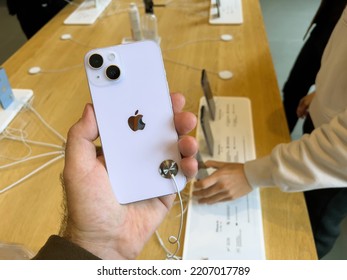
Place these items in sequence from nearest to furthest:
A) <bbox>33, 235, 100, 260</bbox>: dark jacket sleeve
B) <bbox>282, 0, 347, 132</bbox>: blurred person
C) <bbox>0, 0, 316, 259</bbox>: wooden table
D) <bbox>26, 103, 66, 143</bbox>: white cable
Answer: <bbox>33, 235, 100, 260</bbox>: dark jacket sleeve < <bbox>0, 0, 316, 259</bbox>: wooden table < <bbox>26, 103, 66, 143</bbox>: white cable < <bbox>282, 0, 347, 132</bbox>: blurred person

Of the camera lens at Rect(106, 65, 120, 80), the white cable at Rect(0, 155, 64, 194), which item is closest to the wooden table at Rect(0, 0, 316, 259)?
the white cable at Rect(0, 155, 64, 194)

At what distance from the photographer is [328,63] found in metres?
0.71

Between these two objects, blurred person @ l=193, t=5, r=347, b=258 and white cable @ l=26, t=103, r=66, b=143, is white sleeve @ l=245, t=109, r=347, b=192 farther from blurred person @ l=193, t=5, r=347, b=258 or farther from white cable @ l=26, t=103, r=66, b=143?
white cable @ l=26, t=103, r=66, b=143

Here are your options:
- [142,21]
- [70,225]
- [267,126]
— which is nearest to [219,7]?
[142,21]

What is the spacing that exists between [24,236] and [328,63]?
79 cm

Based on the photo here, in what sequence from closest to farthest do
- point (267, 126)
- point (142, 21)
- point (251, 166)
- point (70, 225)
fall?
point (70, 225) → point (251, 166) → point (267, 126) → point (142, 21)

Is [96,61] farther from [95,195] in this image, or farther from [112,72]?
[95,195]

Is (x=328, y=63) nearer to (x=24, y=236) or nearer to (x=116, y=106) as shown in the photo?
(x=116, y=106)

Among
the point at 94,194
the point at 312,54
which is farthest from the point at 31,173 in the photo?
the point at 312,54

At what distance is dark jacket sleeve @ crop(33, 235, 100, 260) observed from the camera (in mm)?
469

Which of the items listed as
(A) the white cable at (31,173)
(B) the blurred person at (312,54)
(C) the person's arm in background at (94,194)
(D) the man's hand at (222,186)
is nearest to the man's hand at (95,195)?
(C) the person's arm in background at (94,194)

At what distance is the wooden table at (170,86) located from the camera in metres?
0.64

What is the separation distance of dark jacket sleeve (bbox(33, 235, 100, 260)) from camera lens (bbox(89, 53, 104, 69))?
0.30m

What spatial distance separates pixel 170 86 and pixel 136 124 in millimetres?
498
